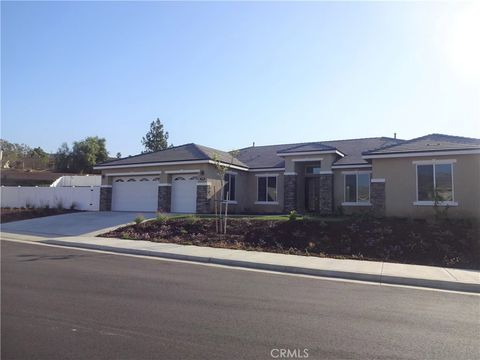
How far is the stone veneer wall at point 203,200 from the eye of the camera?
25.8 m

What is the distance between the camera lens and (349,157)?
26.8m

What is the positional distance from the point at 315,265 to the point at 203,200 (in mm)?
14130

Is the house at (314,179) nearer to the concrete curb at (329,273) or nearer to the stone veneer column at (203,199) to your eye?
the stone veneer column at (203,199)

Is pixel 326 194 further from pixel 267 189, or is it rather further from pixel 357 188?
pixel 267 189

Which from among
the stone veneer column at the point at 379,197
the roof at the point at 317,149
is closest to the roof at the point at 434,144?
the stone veneer column at the point at 379,197

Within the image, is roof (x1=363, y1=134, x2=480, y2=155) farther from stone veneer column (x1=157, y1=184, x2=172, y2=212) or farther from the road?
stone veneer column (x1=157, y1=184, x2=172, y2=212)

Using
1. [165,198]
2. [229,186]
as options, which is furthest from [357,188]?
[165,198]

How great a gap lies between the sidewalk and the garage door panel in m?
11.7

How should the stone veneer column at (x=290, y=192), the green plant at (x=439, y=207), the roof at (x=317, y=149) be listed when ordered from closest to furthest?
the green plant at (x=439, y=207) → the roof at (x=317, y=149) → the stone veneer column at (x=290, y=192)

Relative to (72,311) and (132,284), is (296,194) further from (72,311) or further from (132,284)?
(72,311)

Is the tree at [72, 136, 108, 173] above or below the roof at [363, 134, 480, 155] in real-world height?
above

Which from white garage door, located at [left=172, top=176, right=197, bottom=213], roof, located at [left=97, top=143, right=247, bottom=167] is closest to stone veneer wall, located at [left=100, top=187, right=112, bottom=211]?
roof, located at [left=97, top=143, right=247, bottom=167]

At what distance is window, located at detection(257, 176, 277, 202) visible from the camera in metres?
29.0

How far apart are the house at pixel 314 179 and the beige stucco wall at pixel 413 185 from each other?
4cm
